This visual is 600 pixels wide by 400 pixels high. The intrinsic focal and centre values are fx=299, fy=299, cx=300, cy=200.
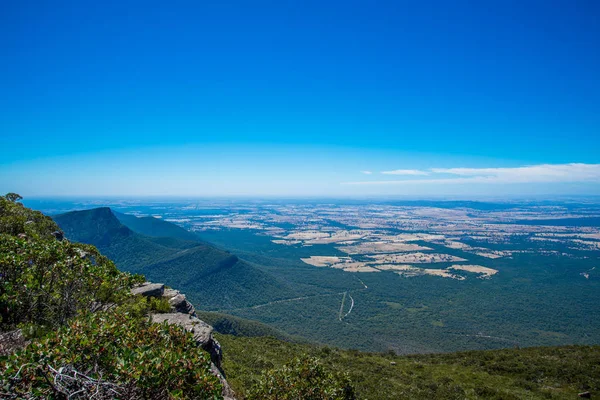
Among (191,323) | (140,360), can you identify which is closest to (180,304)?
(191,323)

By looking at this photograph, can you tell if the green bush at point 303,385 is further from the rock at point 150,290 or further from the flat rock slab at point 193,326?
the rock at point 150,290

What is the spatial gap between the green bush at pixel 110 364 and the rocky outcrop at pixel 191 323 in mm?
2166

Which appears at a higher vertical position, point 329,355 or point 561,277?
point 329,355

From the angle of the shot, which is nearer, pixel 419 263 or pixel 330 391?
pixel 330 391

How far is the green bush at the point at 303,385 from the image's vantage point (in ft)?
35.8

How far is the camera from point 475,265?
164500 mm

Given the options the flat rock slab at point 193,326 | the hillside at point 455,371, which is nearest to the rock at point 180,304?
the flat rock slab at point 193,326

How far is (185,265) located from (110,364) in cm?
12700

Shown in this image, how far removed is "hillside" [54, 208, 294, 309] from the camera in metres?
111

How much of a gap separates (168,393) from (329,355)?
31.0 metres

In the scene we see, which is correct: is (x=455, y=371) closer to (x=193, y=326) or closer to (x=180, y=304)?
(x=180, y=304)

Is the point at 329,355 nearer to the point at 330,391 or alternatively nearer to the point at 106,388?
the point at 330,391

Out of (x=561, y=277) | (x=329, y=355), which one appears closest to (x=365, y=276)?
(x=561, y=277)

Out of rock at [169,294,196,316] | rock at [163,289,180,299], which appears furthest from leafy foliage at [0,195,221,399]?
rock at [163,289,180,299]
